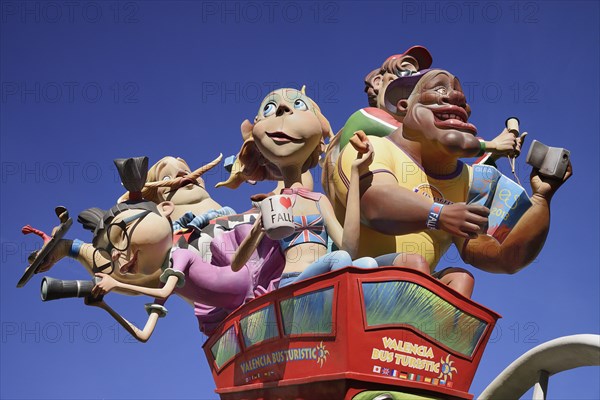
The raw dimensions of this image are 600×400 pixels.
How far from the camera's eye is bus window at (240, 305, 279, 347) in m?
5.21

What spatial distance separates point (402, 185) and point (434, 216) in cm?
43

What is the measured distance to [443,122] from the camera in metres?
5.45

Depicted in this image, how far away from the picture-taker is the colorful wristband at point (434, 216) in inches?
201

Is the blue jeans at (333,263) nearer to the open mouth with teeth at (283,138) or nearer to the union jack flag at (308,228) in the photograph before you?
the union jack flag at (308,228)

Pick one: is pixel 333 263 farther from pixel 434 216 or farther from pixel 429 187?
pixel 429 187

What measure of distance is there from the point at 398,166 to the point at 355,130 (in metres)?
0.47

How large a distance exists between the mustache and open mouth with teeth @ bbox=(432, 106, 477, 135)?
7.21ft

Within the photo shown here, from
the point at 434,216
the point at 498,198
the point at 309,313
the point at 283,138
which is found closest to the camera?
the point at 309,313

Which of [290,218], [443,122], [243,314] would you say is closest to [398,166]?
[443,122]

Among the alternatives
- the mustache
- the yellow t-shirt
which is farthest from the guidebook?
the mustache

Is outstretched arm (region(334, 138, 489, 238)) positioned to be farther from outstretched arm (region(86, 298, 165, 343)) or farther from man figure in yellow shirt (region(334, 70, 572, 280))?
outstretched arm (region(86, 298, 165, 343))

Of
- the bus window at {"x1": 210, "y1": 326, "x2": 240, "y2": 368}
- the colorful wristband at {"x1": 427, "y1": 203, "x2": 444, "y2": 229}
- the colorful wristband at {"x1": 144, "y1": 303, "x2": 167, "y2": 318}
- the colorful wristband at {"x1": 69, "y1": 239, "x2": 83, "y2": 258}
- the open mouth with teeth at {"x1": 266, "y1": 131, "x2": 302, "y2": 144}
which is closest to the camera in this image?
the colorful wristband at {"x1": 427, "y1": 203, "x2": 444, "y2": 229}

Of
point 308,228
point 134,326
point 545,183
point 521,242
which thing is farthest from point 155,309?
point 545,183

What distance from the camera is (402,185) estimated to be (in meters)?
5.49
